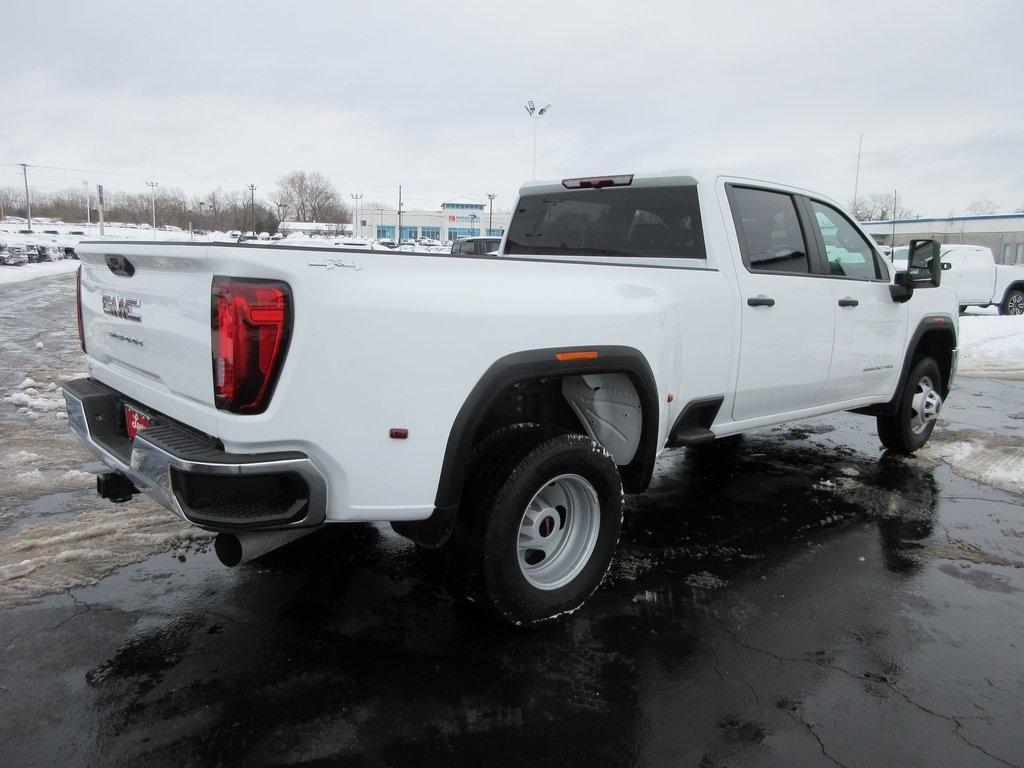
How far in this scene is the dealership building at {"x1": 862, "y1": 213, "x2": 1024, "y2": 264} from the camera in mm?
45906

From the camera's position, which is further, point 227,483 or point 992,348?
point 992,348

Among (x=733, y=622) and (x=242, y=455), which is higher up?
(x=242, y=455)

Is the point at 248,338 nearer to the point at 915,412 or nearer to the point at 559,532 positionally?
the point at 559,532

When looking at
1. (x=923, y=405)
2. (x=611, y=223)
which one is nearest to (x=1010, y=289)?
(x=923, y=405)

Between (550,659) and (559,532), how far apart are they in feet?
1.94

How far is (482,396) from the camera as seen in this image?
2.73 metres

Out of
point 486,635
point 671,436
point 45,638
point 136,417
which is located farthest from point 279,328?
point 671,436

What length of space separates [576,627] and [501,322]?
1.48 metres

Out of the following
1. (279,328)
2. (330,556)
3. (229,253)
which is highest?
(229,253)

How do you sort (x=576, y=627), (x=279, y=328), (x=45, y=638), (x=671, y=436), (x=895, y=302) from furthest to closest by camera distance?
(x=895, y=302), (x=671, y=436), (x=576, y=627), (x=45, y=638), (x=279, y=328)

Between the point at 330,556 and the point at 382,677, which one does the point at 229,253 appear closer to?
the point at 382,677

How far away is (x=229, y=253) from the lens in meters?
2.32

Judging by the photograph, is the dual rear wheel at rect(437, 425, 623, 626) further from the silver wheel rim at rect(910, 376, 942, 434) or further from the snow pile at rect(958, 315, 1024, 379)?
the snow pile at rect(958, 315, 1024, 379)

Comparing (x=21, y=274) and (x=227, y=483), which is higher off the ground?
(x=227, y=483)
